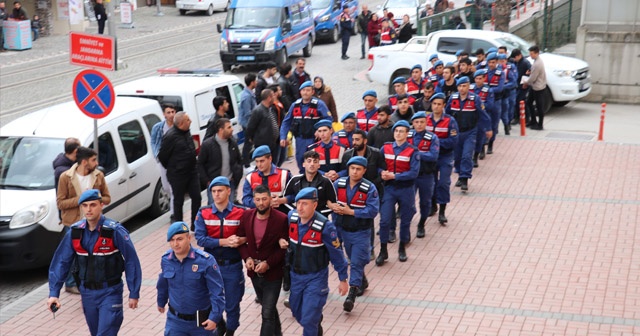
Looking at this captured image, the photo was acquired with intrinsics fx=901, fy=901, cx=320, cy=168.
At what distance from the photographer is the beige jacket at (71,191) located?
9.94 m

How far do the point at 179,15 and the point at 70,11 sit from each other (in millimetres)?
8230

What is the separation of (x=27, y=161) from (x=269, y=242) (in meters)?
4.97

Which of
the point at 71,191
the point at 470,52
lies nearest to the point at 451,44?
the point at 470,52

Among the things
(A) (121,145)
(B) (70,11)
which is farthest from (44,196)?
(B) (70,11)

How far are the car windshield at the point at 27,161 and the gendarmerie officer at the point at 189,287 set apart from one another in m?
4.50

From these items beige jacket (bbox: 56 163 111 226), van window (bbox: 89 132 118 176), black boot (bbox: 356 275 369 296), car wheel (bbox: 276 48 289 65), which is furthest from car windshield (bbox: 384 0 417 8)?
beige jacket (bbox: 56 163 111 226)

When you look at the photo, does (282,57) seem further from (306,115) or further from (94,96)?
(94,96)

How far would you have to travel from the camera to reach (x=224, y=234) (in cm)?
846

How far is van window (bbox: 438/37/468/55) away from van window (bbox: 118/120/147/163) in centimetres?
1032

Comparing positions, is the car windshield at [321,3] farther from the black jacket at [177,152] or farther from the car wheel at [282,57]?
the black jacket at [177,152]

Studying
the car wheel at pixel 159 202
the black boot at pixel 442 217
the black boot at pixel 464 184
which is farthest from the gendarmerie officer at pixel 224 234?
the black boot at pixel 464 184

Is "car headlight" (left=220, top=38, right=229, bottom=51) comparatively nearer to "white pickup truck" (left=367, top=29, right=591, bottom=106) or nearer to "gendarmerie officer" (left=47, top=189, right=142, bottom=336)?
"white pickup truck" (left=367, top=29, right=591, bottom=106)

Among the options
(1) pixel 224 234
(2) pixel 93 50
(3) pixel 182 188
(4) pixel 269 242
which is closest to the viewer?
(4) pixel 269 242

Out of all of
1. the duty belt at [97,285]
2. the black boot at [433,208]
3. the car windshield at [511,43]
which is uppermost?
the car windshield at [511,43]
